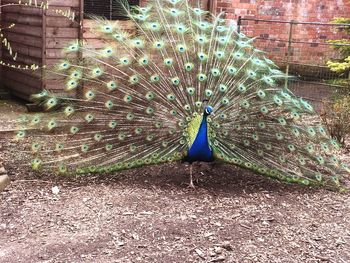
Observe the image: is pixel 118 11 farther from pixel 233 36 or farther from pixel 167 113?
pixel 167 113

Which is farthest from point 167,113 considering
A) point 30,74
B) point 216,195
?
point 30,74

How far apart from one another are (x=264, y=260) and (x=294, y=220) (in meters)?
0.81

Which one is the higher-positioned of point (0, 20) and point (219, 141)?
point (0, 20)

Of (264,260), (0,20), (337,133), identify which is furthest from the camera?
(0,20)

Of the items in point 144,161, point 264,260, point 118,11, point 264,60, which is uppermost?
point 118,11

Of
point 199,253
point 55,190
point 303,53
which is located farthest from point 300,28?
point 199,253

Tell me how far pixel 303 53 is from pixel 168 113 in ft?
25.7

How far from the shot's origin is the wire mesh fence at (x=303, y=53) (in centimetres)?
962

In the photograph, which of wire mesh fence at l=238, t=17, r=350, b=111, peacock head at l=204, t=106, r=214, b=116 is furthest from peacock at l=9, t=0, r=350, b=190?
wire mesh fence at l=238, t=17, r=350, b=111

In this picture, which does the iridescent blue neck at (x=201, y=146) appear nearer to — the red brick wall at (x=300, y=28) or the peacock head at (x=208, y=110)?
the peacock head at (x=208, y=110)

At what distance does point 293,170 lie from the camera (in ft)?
16.5

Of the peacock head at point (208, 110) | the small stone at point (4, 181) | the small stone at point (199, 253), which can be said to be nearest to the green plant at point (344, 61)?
the peacock head at point (208, 110)

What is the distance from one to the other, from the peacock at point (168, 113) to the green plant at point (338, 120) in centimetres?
150

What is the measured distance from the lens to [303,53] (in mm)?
12031
